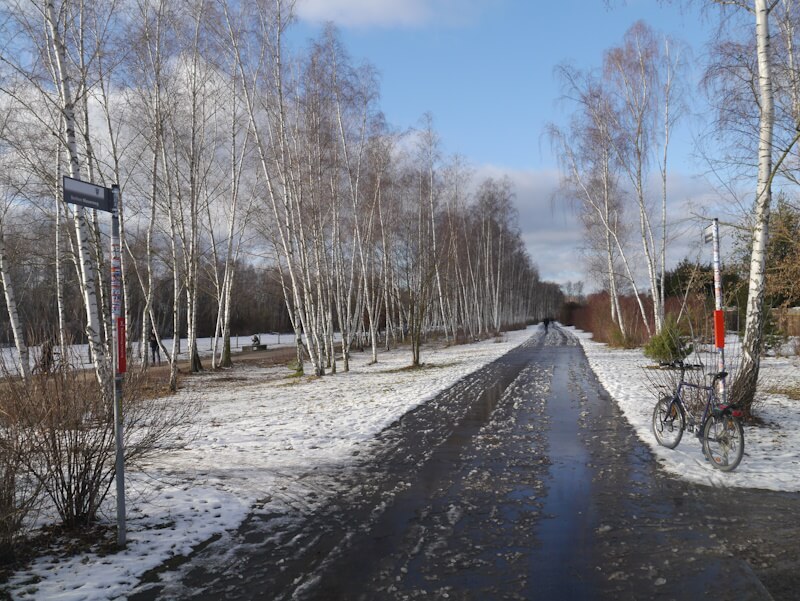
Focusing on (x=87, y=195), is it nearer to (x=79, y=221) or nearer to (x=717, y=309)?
(x=79, y=221)

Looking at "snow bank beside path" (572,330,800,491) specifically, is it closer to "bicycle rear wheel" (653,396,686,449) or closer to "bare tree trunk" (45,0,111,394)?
"bicycle rear wheel" (653,396,686,449)

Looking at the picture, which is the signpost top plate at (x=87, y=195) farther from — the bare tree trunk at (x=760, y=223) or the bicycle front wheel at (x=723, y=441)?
the bare tree trunk at (x=760, y=223)

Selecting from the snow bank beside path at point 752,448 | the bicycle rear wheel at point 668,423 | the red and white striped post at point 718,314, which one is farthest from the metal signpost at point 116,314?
the red and white striped post at point 718,314

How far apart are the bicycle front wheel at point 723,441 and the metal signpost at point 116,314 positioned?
601cm

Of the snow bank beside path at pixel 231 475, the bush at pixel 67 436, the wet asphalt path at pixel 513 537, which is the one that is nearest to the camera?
the wet asphalt path at pixel 513 537

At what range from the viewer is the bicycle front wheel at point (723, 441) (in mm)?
6051

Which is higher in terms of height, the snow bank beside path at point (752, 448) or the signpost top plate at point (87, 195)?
the signpost top plate at point (87, 195)

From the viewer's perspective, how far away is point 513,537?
455 cm

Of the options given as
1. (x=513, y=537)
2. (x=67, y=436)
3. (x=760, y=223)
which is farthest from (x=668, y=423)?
(x=67, y=436)

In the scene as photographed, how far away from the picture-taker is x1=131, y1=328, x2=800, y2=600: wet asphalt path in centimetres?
370

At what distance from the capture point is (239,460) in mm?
7344

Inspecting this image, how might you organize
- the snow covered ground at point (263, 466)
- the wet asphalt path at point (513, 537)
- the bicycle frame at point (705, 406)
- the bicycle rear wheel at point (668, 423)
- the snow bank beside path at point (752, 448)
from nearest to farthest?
the wet asphalt path at point (513, 537), the snow covered ground at point (263, 466), the snow bank beside path at point (752, 448), the bicycle frame at point (705, 406), the bicycle rear wheel at point (668, 423)

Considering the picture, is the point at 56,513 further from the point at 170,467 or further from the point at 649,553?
the point at 649,553

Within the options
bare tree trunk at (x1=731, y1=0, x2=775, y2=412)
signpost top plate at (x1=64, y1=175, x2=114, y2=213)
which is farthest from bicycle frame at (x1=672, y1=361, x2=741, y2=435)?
signpost top plate at (x1=64, y1=175, x2=114, y2=213)
